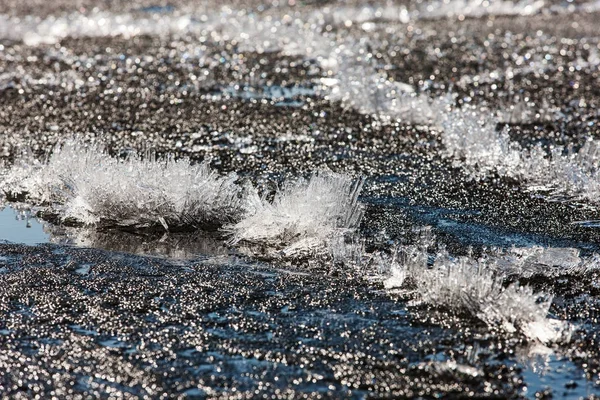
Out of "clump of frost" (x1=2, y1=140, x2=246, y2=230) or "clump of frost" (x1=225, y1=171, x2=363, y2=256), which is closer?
"clump of frost" (x1=225, y1=171, x2=363, y2=256)

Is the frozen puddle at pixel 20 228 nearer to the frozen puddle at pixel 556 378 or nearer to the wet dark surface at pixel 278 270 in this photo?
the wet dark surface at pixel 278 270

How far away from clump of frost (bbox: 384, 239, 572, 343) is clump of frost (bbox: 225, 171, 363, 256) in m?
0.65

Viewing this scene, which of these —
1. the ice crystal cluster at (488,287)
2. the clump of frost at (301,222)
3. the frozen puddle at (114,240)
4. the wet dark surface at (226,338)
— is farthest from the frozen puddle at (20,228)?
the ice crystal cluster at (488,287)

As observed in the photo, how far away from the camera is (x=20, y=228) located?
647 cm

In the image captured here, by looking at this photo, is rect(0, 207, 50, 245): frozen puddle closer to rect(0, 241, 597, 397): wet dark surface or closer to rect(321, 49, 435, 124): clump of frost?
rect(0, 241, 597, 397): wet dark surface

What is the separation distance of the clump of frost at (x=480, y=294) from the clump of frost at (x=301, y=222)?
654 millimetres

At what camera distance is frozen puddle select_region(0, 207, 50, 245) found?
6244 millimetres

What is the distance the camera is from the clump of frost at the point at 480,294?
4.70m

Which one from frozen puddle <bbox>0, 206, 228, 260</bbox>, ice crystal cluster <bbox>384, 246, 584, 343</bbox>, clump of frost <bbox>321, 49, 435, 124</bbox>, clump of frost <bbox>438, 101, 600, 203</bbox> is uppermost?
clump of frost <bbox>321, 49, 435, 124</bbox>

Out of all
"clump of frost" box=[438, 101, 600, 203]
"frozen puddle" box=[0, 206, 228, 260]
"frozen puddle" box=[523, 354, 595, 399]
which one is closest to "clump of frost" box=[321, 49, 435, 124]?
"clump of frost" box=[438, 101, 600, 203]

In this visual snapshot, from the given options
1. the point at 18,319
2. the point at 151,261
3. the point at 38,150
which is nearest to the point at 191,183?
the point at 151,261

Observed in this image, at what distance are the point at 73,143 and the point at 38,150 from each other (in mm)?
1090

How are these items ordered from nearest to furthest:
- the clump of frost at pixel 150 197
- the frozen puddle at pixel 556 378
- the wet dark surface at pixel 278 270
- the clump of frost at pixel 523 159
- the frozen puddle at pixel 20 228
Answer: the frozen puddle at pixel 556 378, the wet dark surface at pixel 278 270, the frozen puddle at pixel 20 228, the clump of frost at pixel 150 197, the clump of frost at pixel 523 159

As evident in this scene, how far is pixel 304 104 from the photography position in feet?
33.6
